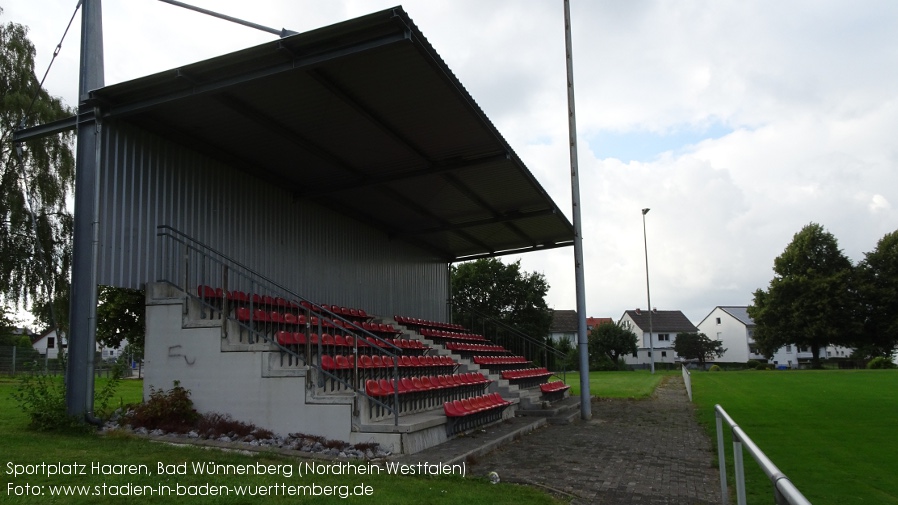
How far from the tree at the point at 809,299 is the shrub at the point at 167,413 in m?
53.3

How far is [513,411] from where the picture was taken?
13.5 metres

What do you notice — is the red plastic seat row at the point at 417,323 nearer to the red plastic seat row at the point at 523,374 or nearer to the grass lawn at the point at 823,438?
the red plastic seat row at the point at 523,374

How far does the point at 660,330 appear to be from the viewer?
83688 mm

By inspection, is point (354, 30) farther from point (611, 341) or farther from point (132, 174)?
point (611, 341)

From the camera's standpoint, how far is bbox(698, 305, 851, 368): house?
255ft

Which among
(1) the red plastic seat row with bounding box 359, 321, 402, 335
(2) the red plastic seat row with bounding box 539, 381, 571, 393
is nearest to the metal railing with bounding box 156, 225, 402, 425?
(1) the red plastic seat row with bounding box 359, 321, 402, 335

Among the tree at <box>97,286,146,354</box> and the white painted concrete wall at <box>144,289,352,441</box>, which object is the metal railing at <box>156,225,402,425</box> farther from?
the tree at <box>97,286,146,354</box>

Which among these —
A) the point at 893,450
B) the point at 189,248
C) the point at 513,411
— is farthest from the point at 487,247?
the point at 893,450

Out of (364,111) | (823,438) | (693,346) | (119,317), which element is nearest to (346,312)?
(364,111)

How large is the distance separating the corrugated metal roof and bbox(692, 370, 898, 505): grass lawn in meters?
6.57

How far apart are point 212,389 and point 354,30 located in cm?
540

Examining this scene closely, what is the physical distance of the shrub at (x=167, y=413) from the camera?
29.1 feet

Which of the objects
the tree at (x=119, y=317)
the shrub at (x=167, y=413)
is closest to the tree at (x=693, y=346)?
the tree at (x=119, y=317)

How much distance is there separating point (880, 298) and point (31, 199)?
186ft
